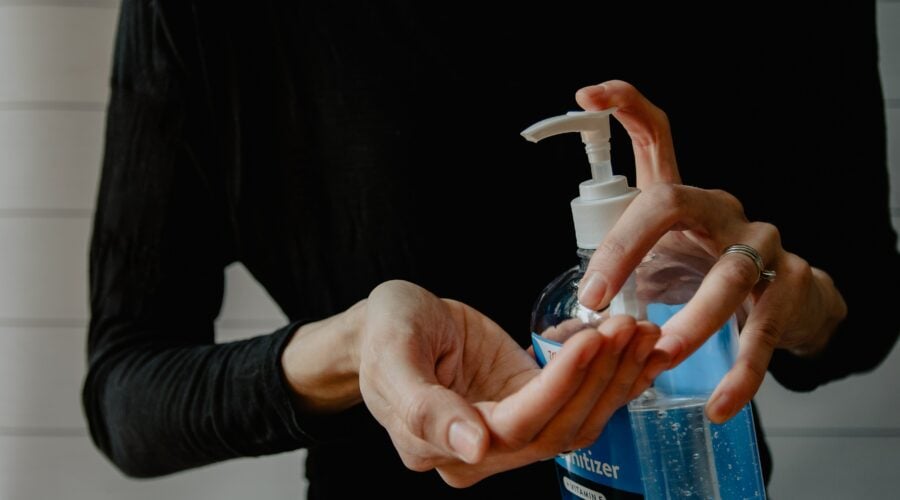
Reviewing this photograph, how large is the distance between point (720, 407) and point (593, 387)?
8 centimetres

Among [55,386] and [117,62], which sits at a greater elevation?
[117,62]

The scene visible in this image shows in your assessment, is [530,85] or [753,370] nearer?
[753,370]

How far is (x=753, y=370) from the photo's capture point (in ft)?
1.23

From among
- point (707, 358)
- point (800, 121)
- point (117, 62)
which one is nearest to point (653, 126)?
point (707, 358)

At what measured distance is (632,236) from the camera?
369 mm

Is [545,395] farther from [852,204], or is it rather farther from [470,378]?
[852,204]

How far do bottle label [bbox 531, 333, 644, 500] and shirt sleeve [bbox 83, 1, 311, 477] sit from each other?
0.79 feet

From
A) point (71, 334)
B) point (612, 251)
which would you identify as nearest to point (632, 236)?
point (612, 251)

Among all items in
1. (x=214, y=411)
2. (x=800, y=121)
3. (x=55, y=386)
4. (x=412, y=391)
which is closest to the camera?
(x=412, y=391)

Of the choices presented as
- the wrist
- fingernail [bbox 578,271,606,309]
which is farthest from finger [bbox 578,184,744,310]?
the wrist

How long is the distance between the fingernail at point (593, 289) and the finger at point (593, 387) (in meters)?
0.05

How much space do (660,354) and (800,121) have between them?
0.41 m

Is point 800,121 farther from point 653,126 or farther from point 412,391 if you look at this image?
point 412,391

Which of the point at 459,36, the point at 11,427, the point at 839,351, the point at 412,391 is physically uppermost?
the point at 459,36
